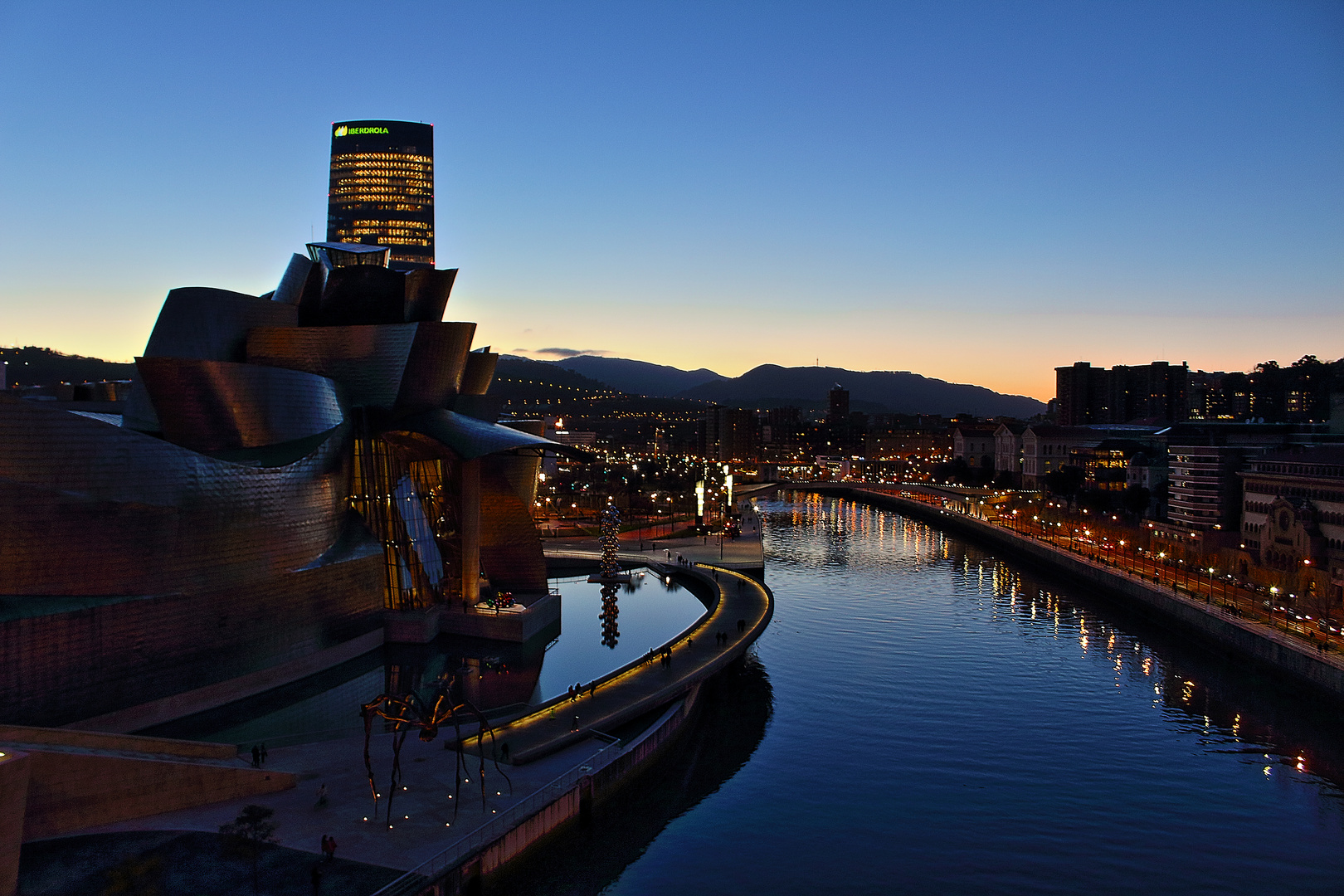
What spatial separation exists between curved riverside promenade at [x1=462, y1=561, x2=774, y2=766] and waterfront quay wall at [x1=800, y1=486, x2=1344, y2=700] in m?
15.6

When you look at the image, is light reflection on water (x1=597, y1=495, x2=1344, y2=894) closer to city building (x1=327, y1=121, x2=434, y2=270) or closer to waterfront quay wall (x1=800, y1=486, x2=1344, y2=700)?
waterfront quay wall (x1=800, y1=486, x2=1344, y2=700)

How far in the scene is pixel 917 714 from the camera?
25.8 meters

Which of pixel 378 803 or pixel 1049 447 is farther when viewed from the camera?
pixel 1049 447

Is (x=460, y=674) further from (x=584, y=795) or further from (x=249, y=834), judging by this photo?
(x=249, y=834)

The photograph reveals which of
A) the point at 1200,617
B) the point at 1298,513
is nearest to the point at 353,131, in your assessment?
the point at 1298,513

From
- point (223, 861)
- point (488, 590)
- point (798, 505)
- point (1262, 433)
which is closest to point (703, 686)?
point (488, 590)

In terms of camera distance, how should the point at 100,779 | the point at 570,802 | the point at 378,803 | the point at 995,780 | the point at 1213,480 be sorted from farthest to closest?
the point at 1213,480
the point at 995,780
the point at 570,802
the point at 378,803
the point at 100,779

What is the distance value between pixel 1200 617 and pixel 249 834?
3387 cm

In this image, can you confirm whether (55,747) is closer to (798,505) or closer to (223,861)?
(223,861)

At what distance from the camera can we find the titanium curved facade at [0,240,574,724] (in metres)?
19.2

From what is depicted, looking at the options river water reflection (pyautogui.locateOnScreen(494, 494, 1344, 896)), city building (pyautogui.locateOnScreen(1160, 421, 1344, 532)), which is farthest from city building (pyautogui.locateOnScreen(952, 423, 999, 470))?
river water reflection (pyautogui.locateOnScreen(494, 494, 1344, 896))

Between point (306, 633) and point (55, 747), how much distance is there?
1053 cm

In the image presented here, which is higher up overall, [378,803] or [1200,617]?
[378,803]

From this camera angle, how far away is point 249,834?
14.5 meters
